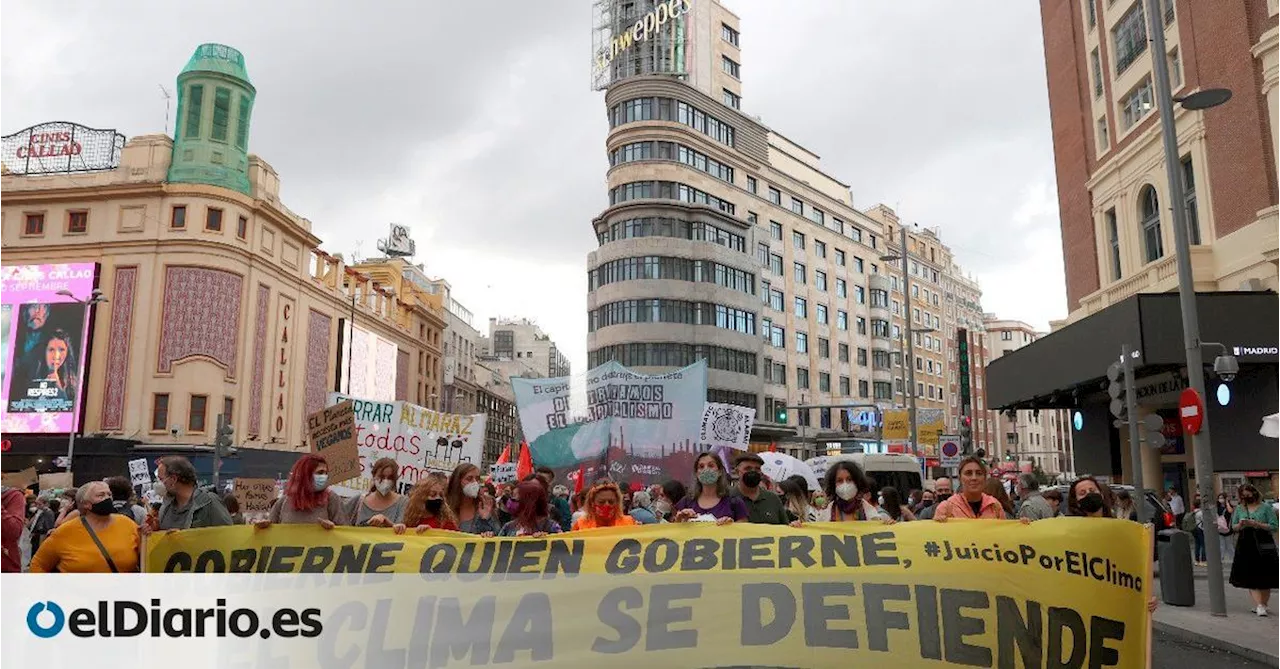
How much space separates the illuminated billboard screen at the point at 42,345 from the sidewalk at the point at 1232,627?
49518 mm

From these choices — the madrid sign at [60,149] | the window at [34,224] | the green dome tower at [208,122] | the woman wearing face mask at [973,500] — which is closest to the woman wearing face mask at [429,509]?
the woman wearing face mask at [973,500]

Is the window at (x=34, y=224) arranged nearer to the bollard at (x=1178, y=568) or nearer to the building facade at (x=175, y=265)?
the building facade at (x=175, y=265)

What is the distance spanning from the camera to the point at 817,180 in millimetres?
76688

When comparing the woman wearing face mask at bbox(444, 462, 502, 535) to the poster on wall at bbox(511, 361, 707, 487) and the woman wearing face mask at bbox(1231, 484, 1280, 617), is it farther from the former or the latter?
the woman wearing face mask at bbox(1231, 484, 1280, 617)

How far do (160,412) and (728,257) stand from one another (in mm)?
34097

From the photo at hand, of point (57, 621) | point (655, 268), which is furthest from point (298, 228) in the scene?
point (57, 621)

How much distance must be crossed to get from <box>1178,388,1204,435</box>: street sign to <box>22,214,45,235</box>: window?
2214 inches

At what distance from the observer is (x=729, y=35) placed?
68875mm

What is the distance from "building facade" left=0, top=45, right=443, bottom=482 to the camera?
48375mm

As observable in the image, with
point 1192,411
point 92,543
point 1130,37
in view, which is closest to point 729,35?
point 1130,37

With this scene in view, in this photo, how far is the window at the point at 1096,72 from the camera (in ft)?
95.2

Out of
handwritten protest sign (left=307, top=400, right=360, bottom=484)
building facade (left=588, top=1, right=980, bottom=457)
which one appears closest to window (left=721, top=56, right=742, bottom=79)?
building facade (left=588, top=1, right=980, bottom=457)

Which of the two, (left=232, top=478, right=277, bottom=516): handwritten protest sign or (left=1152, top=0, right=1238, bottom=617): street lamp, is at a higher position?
(left=1152, top=0, right=1238, bottom=617): street lamp

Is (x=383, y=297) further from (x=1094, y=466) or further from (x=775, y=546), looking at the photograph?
(x=775, y=546)
